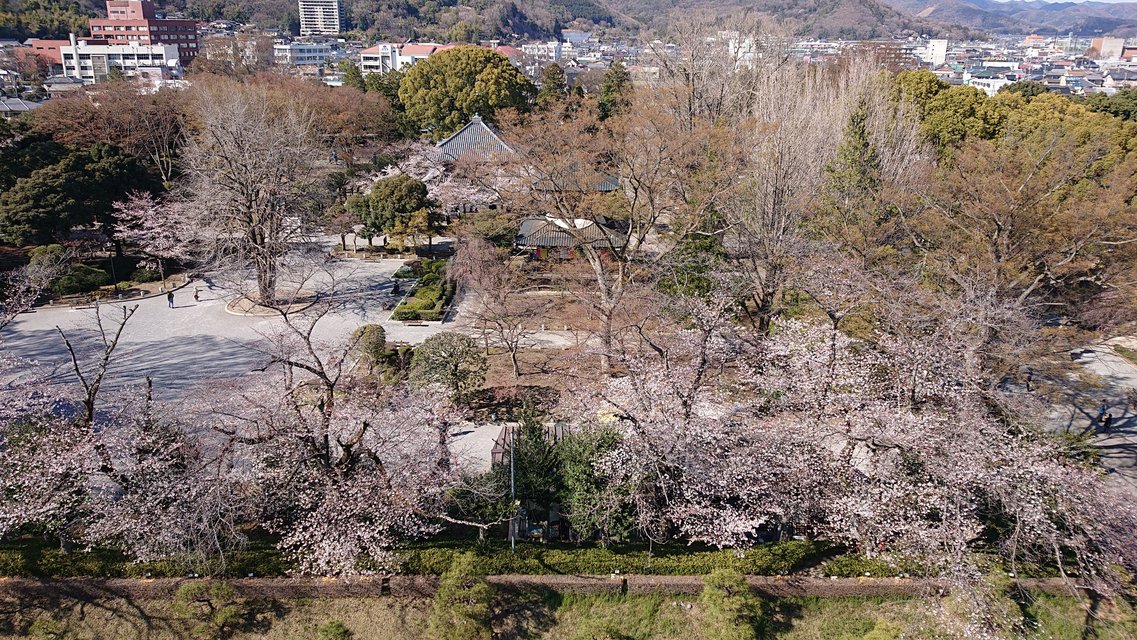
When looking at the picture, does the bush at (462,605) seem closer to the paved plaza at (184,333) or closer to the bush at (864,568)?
the bush at (864,568)

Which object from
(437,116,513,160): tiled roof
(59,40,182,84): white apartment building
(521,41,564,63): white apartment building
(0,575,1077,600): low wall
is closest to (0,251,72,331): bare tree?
(0,575,1077,600): low wall

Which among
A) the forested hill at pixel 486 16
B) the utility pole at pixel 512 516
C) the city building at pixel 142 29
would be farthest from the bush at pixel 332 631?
the city building at pixel 142 29

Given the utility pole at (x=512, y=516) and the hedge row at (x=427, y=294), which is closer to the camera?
the utility pole at (x=512, y=516)

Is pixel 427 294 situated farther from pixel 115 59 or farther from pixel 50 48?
pixel 50 48

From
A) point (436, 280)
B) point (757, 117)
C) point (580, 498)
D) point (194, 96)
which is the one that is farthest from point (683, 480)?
point (194, 96)

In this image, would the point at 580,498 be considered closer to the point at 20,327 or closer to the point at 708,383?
the point at 708,383

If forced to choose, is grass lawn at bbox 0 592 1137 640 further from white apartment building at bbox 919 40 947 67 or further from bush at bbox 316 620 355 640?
white apartment building at bbox 919 40 947 67

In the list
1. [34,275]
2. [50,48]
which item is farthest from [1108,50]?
[34,275]
